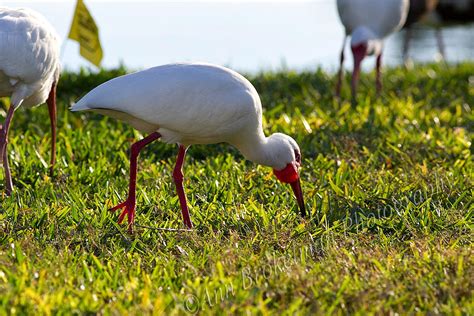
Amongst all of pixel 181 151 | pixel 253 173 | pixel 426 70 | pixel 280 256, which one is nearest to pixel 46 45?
pixel 181 151

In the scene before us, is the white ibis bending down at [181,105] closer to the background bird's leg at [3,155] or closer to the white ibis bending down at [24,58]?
the white ibis bending down at [24,58]

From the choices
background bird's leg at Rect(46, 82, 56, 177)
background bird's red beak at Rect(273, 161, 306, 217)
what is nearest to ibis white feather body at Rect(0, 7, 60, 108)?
background bird's leg at Rect(46, 82, 56, 177)

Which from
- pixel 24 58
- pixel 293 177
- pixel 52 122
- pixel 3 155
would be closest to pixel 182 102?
pixel 293 177

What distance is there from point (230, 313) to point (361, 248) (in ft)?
3.02

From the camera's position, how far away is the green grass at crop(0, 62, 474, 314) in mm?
3004

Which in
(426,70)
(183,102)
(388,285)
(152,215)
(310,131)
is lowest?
(426,70)

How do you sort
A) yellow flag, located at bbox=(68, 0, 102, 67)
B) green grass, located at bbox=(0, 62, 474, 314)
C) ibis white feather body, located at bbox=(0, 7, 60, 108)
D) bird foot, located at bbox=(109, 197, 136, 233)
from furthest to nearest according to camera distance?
yellow flag, located at bbox=(68, 0, 102, 67) → ibis white feather body, located at bbox=(0, 7, 60, 108) → bird foot, located at bbox=(109, 197, 136, 233) → green grass, located at bbox=(0, 62, 474, 314)

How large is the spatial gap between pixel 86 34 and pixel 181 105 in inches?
104

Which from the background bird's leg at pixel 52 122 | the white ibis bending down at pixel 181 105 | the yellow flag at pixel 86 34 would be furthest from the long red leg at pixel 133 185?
the yellow flag at pixel 86 34

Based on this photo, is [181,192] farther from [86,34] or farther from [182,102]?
[86,34]

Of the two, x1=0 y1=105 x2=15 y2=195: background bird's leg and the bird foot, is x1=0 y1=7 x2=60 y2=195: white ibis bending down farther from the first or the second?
the bird foot

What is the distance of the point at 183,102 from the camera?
12.4 feet

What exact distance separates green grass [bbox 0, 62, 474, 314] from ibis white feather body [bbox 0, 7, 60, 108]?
0.52 meters

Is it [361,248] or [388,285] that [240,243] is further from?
[388,285]
